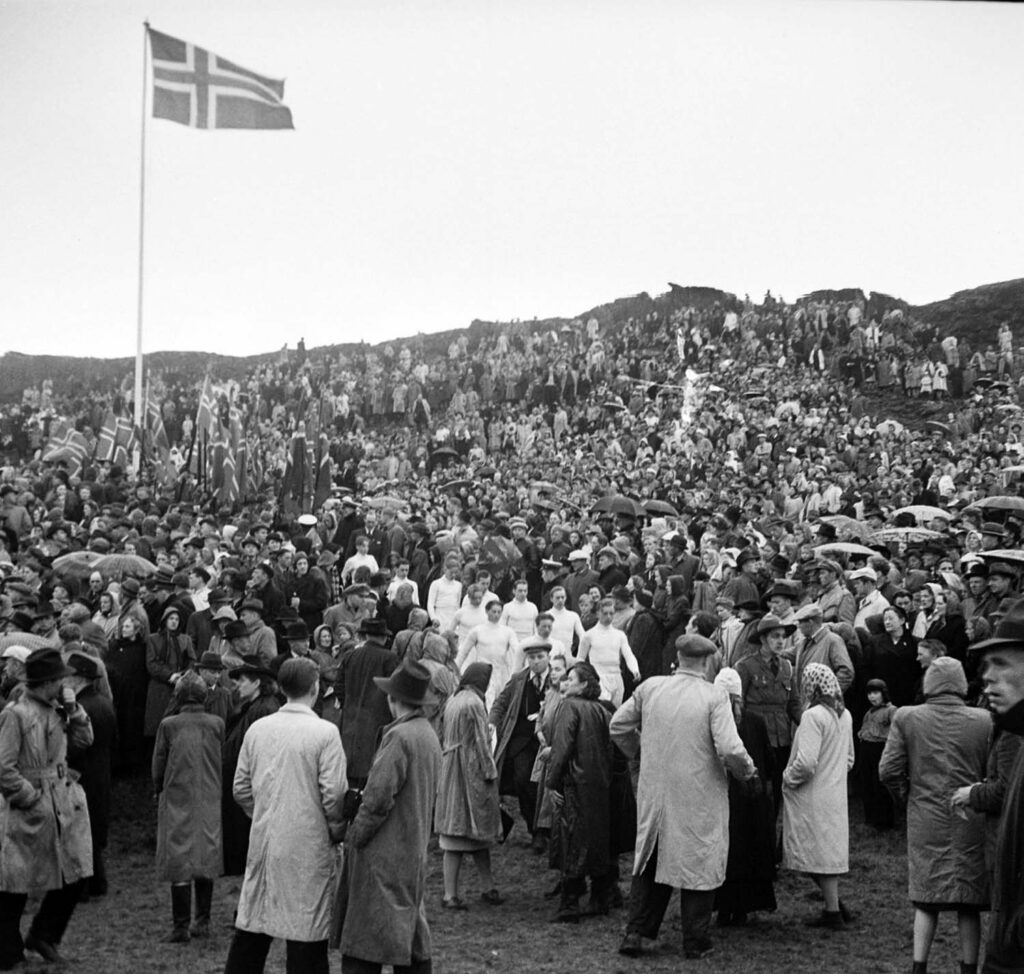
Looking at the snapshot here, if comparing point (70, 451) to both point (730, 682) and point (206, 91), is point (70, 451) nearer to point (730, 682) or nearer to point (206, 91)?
point (206, 91)

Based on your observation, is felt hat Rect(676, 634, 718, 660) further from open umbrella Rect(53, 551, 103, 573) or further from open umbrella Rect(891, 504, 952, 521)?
open umbrella Rect(891, 504, 952, 521)

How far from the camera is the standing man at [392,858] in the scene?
5504mm

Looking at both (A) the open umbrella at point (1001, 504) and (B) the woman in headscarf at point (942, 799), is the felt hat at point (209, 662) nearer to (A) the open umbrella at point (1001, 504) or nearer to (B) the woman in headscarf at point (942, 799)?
(B) the woman in headscarf at point (942, 799)

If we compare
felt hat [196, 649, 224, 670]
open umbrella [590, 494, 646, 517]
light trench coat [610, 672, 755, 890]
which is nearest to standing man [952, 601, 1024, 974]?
light trench coat [610, 672, 755, 890]

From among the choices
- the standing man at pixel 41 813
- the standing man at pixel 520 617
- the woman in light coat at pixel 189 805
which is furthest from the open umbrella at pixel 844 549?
the standing man at pixel 41 813

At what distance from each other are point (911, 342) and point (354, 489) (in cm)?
1816

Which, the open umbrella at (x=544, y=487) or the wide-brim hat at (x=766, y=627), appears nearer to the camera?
the wide-brim hat at (x=766, y=627)

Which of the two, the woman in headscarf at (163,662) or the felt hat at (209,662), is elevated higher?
the felt hat at (209,662)

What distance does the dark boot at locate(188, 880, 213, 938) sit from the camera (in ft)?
25.0

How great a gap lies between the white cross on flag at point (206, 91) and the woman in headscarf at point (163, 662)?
16.3 metres

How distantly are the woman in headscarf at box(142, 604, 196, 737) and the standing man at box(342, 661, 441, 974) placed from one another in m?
5.15

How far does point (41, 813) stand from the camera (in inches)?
260

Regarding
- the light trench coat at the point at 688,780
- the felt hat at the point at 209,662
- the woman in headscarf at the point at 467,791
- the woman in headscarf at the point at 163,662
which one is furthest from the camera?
the woman in headscarf at the point at 163,662

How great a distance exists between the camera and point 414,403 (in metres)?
39.7
